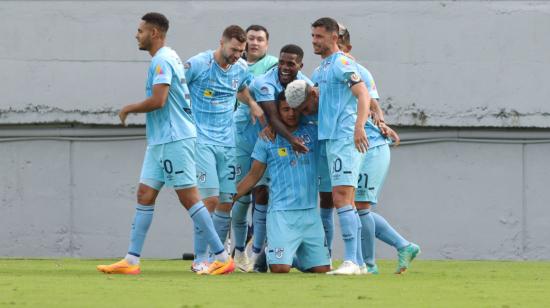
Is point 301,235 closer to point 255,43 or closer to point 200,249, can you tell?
point 200,249

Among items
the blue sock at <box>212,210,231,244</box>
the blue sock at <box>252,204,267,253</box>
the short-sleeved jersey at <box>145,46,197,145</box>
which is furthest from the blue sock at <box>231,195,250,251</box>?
the short-sleeved jersey at <box>145,46,197,145</box>

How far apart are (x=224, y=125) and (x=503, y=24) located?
5.51 meters

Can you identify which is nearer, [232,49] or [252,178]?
[232,49]

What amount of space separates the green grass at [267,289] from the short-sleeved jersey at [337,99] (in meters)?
1.12

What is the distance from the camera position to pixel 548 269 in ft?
38.4

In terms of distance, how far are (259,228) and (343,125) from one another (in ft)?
5.33

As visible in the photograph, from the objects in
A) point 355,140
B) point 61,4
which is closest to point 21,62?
point 61,4

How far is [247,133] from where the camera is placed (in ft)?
37.7

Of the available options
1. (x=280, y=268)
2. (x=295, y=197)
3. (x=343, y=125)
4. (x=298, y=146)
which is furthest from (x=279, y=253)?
(x=343, y=125)

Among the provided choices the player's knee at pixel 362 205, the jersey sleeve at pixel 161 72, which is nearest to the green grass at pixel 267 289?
the player's knee at pixel 362 205

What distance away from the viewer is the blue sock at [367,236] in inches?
412

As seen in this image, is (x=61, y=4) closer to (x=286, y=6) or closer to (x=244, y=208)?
(x=286, y=6)

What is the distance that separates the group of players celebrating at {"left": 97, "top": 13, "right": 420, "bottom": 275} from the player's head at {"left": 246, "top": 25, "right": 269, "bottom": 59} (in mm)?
521

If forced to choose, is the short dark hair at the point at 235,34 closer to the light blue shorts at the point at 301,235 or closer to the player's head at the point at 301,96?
the player's head at the point at 301,96
